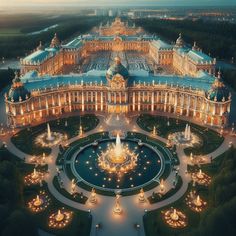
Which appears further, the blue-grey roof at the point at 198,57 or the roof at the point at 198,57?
the roof at the point at 198,57

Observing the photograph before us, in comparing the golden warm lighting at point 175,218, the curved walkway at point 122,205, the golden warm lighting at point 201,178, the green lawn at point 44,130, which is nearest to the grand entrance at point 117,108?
the green lawn at point 44,130

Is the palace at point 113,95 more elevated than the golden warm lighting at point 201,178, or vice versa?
the palace at point 113,95

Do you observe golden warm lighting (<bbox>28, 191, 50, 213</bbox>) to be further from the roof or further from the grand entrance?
the roof

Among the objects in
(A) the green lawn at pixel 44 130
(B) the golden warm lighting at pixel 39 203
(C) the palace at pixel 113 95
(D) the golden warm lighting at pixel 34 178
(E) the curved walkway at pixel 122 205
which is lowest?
(E) the curved walkway at pixel 122 205

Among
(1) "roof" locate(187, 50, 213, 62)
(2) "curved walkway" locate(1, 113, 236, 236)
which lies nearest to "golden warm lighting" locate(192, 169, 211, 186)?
(2) "curved walkway" locate(1, 113, 236, 236)

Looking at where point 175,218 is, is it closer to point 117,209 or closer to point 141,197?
point 141,197

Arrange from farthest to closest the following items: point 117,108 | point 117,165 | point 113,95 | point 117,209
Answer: point 117,108 → point 113,95 → point 117,165 → point 117,209

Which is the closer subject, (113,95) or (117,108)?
(113,95)

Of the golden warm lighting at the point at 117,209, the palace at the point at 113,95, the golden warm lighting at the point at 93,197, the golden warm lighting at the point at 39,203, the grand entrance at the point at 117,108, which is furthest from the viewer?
the grand entrance at the point at 117,108

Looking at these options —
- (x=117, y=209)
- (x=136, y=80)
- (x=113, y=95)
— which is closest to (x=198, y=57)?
(x=136, y=80)

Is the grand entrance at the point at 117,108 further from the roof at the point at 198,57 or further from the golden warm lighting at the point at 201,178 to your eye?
the roof at the point at 198,57
